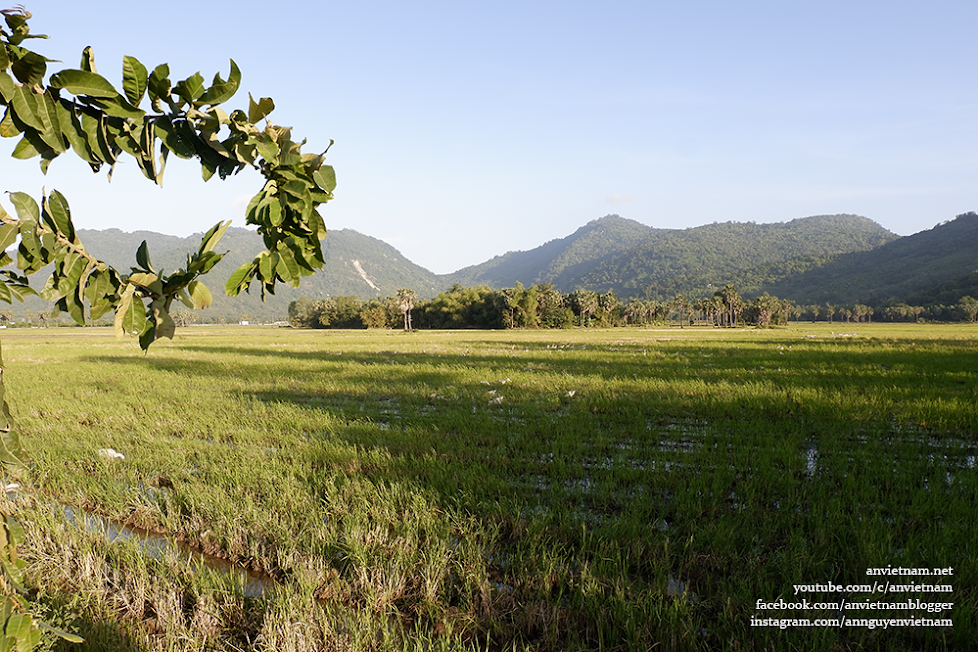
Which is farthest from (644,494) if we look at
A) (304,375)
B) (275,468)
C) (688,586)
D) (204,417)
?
(304,375)

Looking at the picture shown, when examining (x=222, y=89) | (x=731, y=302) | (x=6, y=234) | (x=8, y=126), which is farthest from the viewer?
(x=731, y=302)

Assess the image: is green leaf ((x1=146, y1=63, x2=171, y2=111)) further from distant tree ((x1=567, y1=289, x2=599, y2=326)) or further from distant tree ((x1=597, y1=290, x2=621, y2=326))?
distant tree ((x1=597, y1=290, x2=621, y2=326))

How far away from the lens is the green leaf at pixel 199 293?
1234 millimetres

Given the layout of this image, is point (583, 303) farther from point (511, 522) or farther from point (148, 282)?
point (148, 282)

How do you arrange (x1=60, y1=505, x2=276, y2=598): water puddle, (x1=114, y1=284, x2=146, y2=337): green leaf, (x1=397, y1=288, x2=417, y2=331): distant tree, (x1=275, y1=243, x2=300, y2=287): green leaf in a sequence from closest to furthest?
(x1=114, y1=284, x2=146, y2=337): green leaf < (x1=275, y1=243, x2=300, y2=287): green leaf < (x1=60, y1=505, x2=276, y2=598): water puddle < (x1=397, y1=288, x2=417, y2=331): distant tree

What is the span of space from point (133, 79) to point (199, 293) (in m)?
0.67

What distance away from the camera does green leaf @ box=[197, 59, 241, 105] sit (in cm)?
143

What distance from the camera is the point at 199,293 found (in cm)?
129

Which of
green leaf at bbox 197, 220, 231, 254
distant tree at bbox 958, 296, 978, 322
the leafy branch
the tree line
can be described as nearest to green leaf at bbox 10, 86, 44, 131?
the leafy branch

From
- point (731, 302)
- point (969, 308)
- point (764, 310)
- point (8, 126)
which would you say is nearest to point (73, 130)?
point (8, 126)

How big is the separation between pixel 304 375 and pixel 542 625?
50.7 ft

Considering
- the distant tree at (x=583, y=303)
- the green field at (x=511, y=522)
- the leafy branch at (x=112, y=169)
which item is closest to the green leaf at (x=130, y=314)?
the leafy branch at (x=112, y=169)

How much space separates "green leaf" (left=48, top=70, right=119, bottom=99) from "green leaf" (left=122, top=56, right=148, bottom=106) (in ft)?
0.21

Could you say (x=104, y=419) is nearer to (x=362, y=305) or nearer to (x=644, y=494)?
(x=644, y=494)
